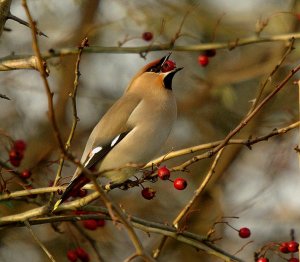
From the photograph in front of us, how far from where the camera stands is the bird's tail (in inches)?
148

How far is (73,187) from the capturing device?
379 centimetres

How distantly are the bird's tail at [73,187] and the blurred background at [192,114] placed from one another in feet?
10.3

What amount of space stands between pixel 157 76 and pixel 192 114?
3.22 metres

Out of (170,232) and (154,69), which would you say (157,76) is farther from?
(170,232)

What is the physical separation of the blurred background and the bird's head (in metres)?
2.05

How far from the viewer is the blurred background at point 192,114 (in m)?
7.38

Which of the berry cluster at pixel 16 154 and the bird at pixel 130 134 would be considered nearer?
the bird at pixel 130 134

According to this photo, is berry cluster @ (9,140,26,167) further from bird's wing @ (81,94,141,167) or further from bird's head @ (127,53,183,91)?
bird's head @ (127,53,183,91)

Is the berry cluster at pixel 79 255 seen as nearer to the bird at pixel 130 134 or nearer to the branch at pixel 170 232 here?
the bird at pixel 130 134

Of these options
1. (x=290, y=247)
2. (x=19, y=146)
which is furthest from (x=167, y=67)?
(x=290, y=247)

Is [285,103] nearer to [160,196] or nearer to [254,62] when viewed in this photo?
[254,62]

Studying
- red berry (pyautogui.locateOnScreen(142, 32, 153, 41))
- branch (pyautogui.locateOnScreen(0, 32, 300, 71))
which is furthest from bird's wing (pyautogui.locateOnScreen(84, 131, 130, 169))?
red berry (pyautogui.locateOnScreen(142, 32, 153, 41))

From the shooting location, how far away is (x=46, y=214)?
151 inches

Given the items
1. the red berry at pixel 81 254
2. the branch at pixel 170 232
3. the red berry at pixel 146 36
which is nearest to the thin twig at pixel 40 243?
the branch at pixel 170 232
